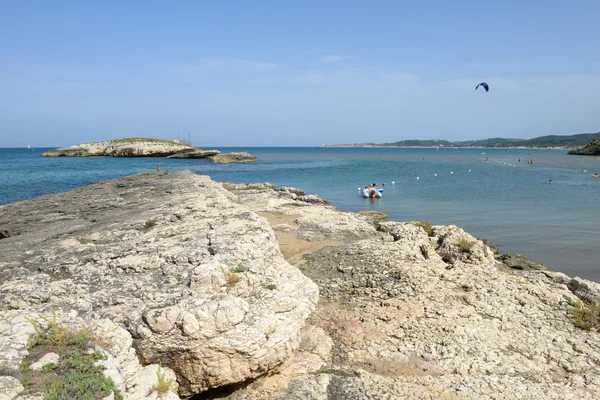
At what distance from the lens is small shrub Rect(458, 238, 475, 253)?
1264cm

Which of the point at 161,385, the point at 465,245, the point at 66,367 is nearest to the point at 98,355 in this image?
the point at 66,367

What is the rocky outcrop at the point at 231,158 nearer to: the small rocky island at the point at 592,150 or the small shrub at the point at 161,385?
the small shrub at the point at 161,385

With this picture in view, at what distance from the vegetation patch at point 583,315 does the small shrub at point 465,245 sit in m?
3.42

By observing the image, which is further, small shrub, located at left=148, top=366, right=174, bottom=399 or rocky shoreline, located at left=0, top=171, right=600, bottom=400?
rocky shoreline, located at left=0, top=171, right=600, bottom=400

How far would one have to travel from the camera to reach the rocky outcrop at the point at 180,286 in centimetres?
654

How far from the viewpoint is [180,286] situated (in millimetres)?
7664

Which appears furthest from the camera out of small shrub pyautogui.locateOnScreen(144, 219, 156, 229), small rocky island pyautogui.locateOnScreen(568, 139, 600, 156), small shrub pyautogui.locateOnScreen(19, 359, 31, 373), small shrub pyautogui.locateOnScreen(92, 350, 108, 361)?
small rocky island pyautogui.locateOnScreen(568, 139, 600, 156)

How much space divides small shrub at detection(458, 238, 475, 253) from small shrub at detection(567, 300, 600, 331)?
351cm

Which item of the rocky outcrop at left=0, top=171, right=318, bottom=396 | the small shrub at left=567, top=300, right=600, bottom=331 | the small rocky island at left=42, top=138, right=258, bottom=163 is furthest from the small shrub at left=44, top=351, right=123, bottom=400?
the small rocky island at left=42, top=138, right=258, bottom=163

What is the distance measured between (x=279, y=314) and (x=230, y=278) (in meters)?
1.20

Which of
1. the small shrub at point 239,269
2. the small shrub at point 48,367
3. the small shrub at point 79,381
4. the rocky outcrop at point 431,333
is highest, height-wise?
the small shrub at point 239,269

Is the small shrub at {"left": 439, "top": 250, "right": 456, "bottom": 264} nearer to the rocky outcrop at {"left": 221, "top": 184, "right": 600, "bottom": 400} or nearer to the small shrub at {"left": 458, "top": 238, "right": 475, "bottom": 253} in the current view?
the rocky outcrop at {"left": 221, "top": 184, "right": 600, "bottom": 400}

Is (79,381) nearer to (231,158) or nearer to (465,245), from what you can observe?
(465,245)

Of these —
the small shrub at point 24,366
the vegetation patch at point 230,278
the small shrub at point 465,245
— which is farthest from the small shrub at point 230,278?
the small shrub at point 465,245
